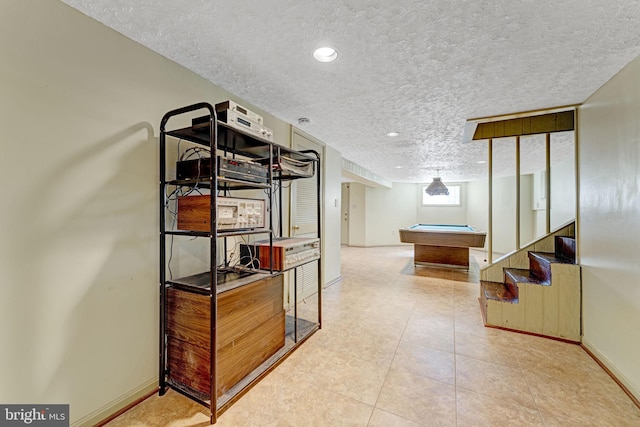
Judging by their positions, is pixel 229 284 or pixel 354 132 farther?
pixel 354 132

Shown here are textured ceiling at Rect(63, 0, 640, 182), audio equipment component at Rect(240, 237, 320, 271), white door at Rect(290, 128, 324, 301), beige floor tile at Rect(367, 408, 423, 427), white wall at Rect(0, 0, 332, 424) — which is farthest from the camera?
white door at Rect(290, 128, 324, 301)

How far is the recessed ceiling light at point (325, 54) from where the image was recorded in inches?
62.7

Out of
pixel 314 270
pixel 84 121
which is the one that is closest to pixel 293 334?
pixel 314 270

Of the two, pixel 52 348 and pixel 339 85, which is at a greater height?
pixel 339 85

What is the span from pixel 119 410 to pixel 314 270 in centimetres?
238

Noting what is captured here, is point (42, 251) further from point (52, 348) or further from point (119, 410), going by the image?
point (119, 410)

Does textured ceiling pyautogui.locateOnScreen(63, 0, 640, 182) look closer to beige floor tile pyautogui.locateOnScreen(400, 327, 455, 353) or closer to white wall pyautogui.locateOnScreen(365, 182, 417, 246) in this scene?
beige floor tile pyautogui.locateOnScreen(400, 327, 455, 353)

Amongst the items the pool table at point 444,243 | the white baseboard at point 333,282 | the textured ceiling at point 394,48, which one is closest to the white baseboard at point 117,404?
the textured ceiling at point 394,48

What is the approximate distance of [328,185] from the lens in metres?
3.95

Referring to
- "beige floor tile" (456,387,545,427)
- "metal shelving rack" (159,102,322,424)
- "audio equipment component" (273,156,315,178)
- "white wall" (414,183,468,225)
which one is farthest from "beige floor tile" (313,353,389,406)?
"white wall" (414,183,468,225)

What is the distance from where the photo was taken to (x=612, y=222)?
6.18 feet

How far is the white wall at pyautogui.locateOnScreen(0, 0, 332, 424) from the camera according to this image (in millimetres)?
1129

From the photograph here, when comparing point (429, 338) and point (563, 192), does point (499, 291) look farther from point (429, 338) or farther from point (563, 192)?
point (563, 192)

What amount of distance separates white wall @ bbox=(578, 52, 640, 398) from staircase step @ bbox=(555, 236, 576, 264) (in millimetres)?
278
